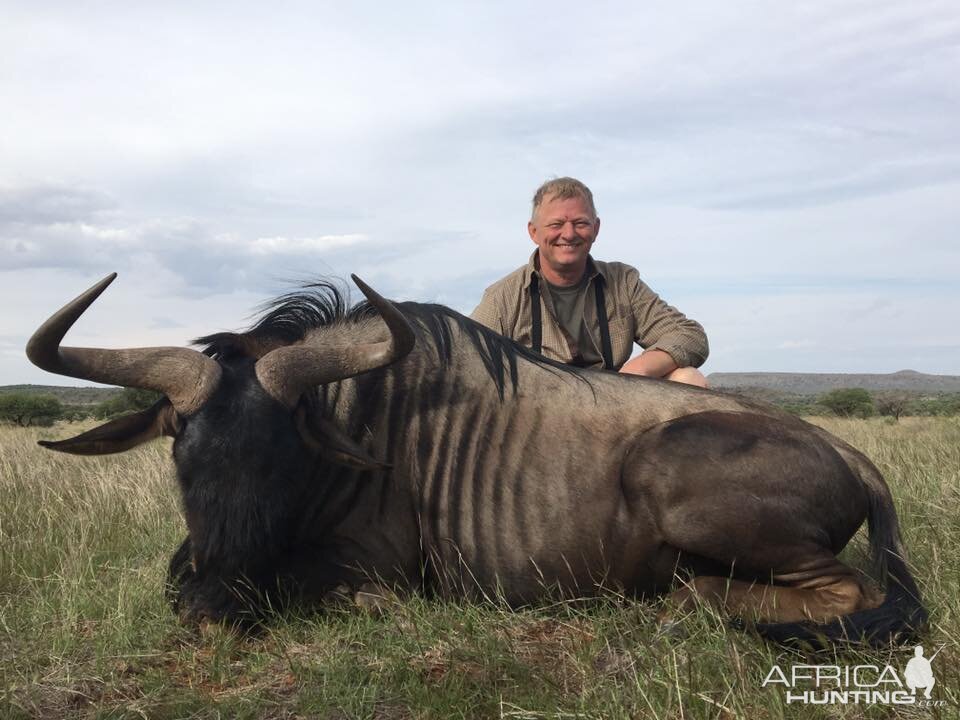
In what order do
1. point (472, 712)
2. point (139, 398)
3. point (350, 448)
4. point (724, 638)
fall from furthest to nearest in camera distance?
1. point (139, 398)
2. point (350, 448)
3. point (724, 638)
4. point (472, 712)

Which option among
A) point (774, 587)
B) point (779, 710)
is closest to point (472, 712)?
point (779, 710)

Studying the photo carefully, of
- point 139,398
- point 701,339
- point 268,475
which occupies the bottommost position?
point 139,398

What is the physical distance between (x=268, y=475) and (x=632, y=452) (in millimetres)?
1480

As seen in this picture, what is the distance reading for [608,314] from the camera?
604 centimetres

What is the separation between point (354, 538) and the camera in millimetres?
3898

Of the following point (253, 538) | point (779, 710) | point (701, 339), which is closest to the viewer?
point (779, 710)

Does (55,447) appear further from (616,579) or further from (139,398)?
(139,398)

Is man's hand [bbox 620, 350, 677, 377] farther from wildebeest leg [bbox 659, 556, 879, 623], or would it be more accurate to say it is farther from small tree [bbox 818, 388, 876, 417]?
small tree [bbox 818, 388, 876, 417]

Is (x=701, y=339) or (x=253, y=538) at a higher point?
(x=701, y=339)

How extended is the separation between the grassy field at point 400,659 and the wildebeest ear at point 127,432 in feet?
2.10

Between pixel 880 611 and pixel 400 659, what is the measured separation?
1641 mm

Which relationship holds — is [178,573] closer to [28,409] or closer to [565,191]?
[565,191]

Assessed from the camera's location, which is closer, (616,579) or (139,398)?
(616,579)

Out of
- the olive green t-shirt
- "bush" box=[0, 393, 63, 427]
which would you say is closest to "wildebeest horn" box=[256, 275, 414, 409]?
the olive green t-shirt
